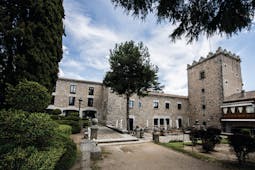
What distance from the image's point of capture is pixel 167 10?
14.7 ft

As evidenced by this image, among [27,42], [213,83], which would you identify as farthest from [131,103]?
[27,42]

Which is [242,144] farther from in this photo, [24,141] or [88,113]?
[88,113]

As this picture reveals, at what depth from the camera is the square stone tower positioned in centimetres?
2245

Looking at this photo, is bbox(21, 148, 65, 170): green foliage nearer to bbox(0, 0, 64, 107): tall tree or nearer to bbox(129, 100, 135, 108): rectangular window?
bbox(0, 0, 64, 107): tall tree

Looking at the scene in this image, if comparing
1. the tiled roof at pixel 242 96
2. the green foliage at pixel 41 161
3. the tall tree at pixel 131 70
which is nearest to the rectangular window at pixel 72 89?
the tall tree at pixel 131 70

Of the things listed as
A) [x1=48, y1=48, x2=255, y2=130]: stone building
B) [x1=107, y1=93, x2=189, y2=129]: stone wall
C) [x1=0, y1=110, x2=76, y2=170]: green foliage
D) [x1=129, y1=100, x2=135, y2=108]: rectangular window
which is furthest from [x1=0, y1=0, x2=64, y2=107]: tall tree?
[x1=129, y1=100, x2=135, y2=108]: rectangular window

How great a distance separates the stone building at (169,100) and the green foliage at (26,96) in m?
17.4

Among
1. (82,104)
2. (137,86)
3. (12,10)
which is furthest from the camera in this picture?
(82,104)

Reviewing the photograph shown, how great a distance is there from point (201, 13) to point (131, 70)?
11.3 m

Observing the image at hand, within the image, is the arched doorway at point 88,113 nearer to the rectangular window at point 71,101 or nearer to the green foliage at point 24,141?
the rectangular window at point 71,101

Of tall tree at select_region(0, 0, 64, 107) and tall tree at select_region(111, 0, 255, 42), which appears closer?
tall tree at select_region(111, 0, 255, 42)

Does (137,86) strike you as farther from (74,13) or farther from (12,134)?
(12,134)

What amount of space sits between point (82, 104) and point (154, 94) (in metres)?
12.0

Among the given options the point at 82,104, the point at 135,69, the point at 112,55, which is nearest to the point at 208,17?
the point at 135,69
